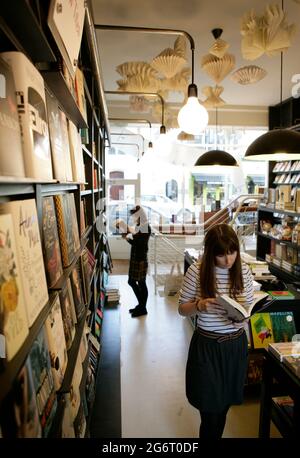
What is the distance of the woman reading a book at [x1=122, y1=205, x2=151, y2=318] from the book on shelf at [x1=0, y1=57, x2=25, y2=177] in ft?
10.9

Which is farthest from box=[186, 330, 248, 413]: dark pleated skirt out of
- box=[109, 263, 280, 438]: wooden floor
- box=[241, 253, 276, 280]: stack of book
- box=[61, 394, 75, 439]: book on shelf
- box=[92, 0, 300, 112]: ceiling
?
box=[92, 0, 300, 112]: ceiling

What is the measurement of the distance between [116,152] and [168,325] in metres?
5.12

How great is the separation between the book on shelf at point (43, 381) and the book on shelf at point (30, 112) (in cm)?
47

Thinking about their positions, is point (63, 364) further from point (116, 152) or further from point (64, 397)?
point (116, 152)

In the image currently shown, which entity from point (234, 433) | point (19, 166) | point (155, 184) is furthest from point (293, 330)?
point (155, 184)

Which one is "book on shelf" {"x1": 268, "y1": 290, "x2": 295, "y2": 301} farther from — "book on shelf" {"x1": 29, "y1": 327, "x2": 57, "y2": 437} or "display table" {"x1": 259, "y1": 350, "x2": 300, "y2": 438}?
"book on shelf" {"x1": 29, "y1": 327, "x2": 57, "y2": 437}

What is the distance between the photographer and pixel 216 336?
1.73 metres

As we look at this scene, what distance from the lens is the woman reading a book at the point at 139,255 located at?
4.15 meters

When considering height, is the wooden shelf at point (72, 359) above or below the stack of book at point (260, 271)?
above

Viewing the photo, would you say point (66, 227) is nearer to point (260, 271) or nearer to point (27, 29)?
point (27, 29)

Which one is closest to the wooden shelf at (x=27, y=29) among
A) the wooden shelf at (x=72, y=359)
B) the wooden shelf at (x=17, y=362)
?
the wooden shelf at (x=17, y=362)

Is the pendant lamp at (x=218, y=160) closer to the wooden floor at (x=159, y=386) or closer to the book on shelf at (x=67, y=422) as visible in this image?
the wooden floor at (x=159, y=386)

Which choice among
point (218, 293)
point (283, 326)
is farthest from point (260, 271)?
point (218, 293)

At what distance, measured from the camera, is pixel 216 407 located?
1728mm
